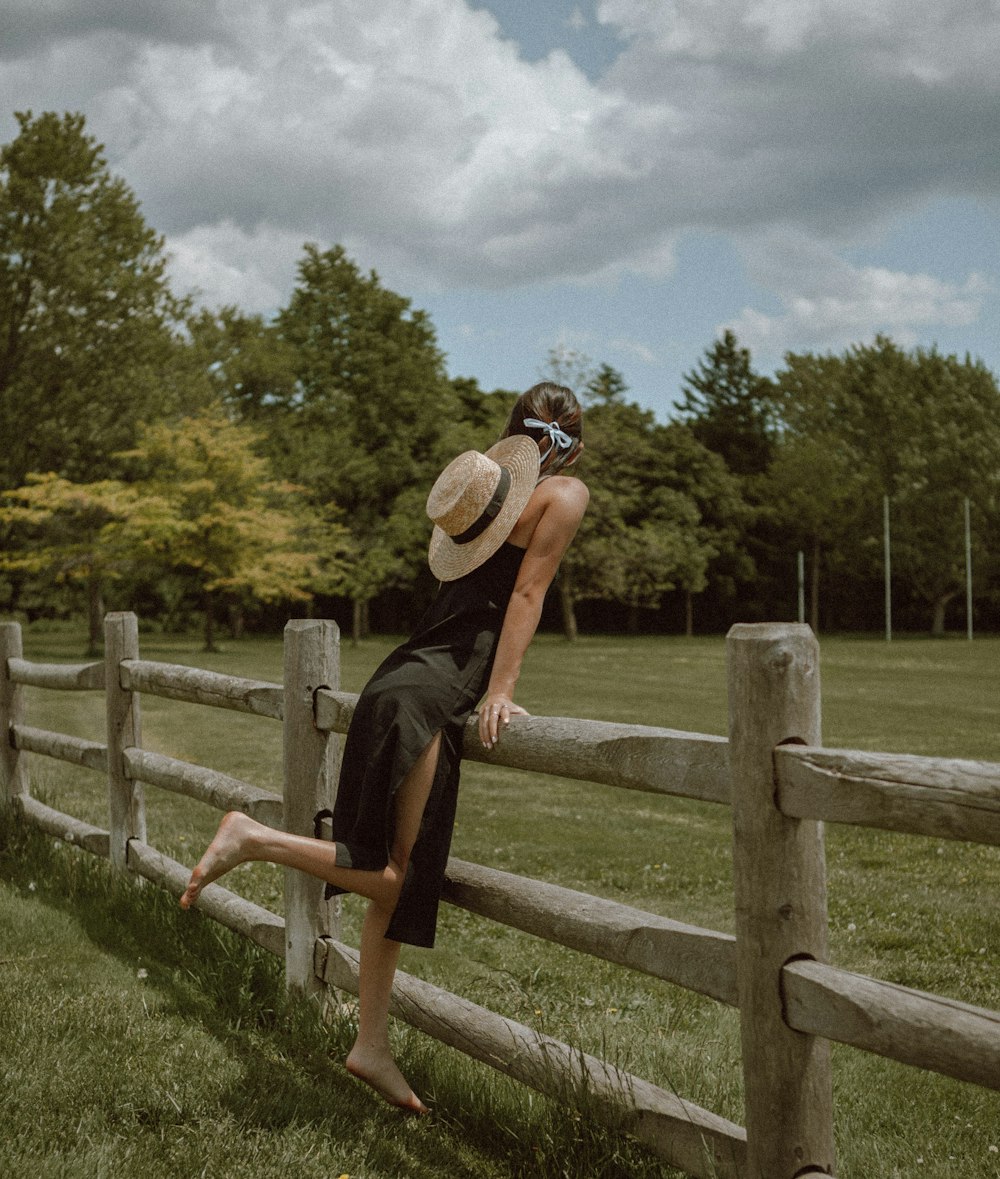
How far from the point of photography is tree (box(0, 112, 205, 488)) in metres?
29.9

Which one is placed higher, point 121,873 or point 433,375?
point 433,375

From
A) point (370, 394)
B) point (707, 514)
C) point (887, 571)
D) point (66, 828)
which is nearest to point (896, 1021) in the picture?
point (66, 828)

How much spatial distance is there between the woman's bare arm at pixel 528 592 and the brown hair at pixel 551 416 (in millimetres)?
166

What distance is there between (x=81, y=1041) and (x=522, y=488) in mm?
2342

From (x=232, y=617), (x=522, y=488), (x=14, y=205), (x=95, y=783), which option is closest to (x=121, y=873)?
(x=522, y=488)

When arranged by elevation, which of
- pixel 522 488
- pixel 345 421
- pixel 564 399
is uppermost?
pixel 345 421

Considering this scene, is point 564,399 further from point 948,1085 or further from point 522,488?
point 948,1085

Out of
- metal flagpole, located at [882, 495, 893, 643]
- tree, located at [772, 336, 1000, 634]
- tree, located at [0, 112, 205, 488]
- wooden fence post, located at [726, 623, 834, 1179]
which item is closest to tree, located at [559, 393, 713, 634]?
metal flagpole, located at [882, 495, 893, 643]

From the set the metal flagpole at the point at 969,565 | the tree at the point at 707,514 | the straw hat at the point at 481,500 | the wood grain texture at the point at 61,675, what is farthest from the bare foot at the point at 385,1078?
the metal flagpole at the point at 969,565

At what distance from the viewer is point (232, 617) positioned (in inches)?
1821

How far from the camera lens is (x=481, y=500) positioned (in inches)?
146

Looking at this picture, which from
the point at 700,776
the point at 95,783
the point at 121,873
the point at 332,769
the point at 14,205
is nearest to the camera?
the point at 700,776

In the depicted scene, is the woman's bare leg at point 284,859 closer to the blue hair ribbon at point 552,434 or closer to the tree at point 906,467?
the blue hair ribbon at point 552,434

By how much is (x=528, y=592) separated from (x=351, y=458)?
126 feet
